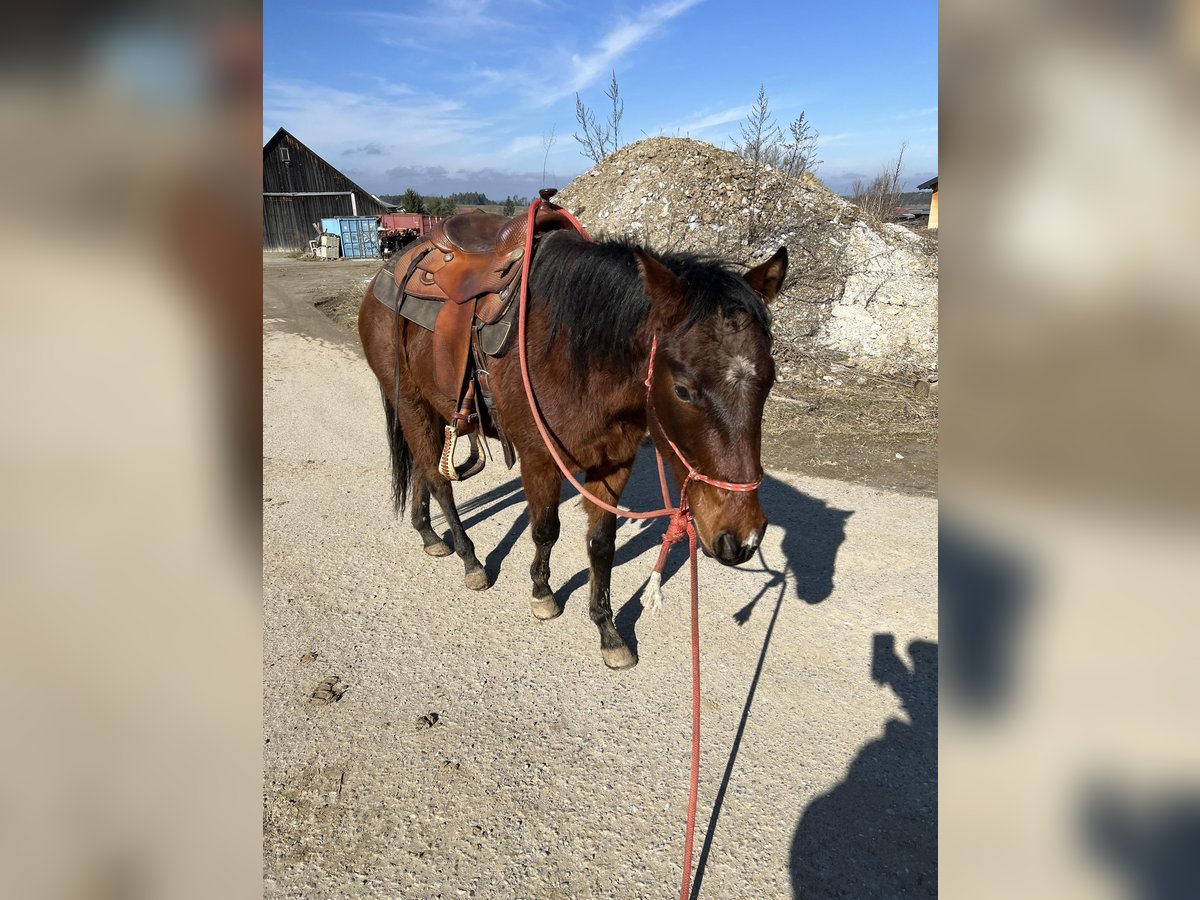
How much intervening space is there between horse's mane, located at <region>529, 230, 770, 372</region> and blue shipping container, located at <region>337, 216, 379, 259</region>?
27839mm

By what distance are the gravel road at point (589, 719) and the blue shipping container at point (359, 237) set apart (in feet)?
85.2

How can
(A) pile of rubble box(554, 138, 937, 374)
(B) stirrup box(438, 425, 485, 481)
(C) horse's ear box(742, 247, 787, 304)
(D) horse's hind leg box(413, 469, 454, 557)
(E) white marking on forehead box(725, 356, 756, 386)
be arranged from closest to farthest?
1. (E) white marking on forehead box(725, 356, 756, 386)
2. (C) horse's ear box(742, 247, 787, 304)
3. (B) stirrup box(438, 425, 485, 481)
4. (D) horse's hind leg box(413, 469, 454, 557)
5. (A) pile of rubble box(554, 138, 937, 374)

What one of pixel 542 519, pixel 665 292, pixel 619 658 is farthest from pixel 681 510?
pixel 619 658

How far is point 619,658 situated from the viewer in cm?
338

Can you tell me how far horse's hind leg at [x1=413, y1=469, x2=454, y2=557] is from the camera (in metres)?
4.61

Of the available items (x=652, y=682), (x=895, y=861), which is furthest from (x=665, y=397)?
(x=895, y=861)

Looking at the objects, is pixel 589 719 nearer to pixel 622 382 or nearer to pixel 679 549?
pixel 622 382

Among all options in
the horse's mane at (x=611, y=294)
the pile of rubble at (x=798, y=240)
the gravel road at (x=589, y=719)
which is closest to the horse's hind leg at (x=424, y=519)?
the gravel road at (x=589, y=719)

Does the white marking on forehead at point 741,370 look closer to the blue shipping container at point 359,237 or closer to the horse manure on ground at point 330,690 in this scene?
the horse manure on ground at point 330,690

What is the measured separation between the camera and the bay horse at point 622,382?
2.20 m
